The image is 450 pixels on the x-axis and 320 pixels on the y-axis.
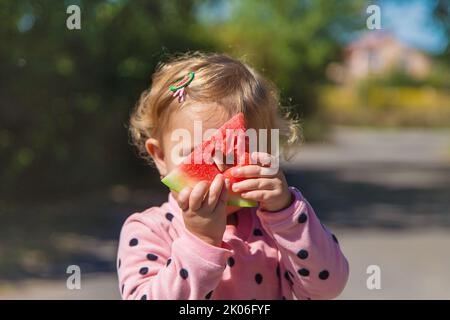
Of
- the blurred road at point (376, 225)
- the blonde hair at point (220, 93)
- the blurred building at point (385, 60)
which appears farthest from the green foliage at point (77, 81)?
the blurred building at point (385, 60)

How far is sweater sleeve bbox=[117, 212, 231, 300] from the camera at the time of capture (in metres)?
1.57

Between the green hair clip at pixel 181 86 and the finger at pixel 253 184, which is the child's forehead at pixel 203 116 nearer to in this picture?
the green hair clip at pixel 181 86

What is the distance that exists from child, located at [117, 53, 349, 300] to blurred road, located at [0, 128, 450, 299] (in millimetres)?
473

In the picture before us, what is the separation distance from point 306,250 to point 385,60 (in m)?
44.2

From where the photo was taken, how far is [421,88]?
131 feet

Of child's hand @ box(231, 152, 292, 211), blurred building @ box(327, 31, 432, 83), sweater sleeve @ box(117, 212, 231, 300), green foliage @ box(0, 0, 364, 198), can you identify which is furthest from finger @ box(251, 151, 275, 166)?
blurred building @ box(327, 31, 432, 83)

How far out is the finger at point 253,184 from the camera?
62.8 inches

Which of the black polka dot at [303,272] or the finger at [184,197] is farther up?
the finger at [184,197]

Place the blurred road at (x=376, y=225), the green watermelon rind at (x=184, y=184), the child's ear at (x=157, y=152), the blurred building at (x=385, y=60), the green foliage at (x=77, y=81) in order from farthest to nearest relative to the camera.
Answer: the blurred building at (x=385, y=60)
the green foliage at (x=77, y=81)
the blurred road at (x=376, y=225)
the child's ear at (x=157, y=152)
the green watermelon rind at (x=184, y=184)

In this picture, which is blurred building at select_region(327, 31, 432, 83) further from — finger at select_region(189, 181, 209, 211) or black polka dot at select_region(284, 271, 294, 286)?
finger at select_region(189, 181, 209, 211)

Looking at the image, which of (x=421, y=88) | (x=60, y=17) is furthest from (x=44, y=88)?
(x=421, y=88)

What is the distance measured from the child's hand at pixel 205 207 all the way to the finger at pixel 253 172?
2.8 inches
